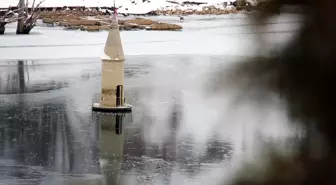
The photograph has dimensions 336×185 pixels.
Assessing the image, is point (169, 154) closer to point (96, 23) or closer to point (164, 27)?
point (164, 27)

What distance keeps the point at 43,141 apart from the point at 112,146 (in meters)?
1.15

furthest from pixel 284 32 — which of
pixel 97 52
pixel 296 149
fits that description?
pixel 97 52

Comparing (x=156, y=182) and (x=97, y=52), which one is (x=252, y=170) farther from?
(x=97, y=52)

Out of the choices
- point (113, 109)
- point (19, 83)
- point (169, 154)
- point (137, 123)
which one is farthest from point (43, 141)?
point (19, 83)

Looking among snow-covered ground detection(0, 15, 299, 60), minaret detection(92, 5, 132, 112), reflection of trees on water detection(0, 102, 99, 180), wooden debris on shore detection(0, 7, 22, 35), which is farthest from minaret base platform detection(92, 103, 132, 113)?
wooden debris on shore detection(0, 7, 22, 35)

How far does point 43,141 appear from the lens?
35.6ft

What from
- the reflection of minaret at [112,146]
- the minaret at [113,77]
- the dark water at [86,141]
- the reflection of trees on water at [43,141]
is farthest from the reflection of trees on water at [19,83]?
the reflection of minaret at [112,146]

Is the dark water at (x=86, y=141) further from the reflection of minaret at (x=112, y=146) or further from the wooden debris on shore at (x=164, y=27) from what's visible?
the wooden debris on shore at (x=164, y=27)

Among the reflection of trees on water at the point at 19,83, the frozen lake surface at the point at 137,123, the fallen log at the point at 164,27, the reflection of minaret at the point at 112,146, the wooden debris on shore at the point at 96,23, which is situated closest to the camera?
the frozen lake surface at the point at 137,123

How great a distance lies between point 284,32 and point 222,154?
8.29 meters

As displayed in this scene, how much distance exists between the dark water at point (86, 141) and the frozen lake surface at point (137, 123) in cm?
2

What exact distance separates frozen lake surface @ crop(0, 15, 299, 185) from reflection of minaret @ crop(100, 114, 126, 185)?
0.05 ft

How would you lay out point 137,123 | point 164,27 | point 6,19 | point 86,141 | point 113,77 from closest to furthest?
point 86,141
point 137,123
point 113,77
point 6,19
point 164,27

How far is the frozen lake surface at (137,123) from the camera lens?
1492 mm
